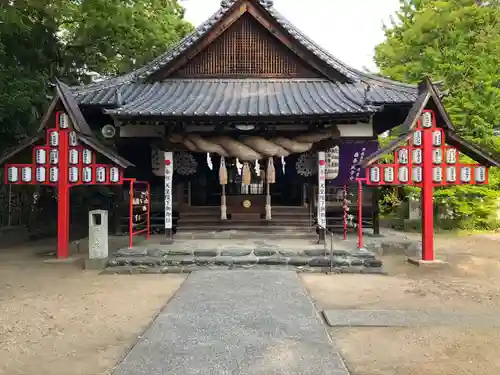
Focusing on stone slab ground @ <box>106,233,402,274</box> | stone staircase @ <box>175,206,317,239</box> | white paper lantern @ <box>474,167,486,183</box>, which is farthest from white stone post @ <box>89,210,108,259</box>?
white paper lantern @ <box>474,167,486,183</box>

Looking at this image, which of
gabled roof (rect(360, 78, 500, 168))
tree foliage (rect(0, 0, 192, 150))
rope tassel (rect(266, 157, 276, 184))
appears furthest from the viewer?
tree foliage (rect(0, 0, 192, 150))

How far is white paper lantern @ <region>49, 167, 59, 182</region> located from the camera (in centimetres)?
1063

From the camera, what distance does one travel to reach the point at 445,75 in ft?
67.2

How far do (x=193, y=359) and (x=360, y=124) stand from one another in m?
10.7

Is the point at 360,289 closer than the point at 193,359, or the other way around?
the point at 193,359

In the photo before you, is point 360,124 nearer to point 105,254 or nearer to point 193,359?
point 105,254

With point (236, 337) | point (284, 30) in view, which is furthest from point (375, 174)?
point (236, 337)

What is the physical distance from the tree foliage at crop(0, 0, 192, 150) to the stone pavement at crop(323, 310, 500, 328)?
468 inches

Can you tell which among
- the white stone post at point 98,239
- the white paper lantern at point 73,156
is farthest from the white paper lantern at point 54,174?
the white stone post at point 98,239

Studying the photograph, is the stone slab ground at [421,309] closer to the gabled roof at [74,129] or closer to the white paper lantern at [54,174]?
the gabled roof at [74,129]

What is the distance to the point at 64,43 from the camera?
→ 1852 cm

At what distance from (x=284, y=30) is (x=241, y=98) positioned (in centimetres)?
288

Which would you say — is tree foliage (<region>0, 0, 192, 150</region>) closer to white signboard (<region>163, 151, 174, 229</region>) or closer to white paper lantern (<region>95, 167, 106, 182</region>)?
white paper lantern (<region>95, 167, 106, 182</region>)

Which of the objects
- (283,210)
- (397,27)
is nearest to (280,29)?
(283,210)
